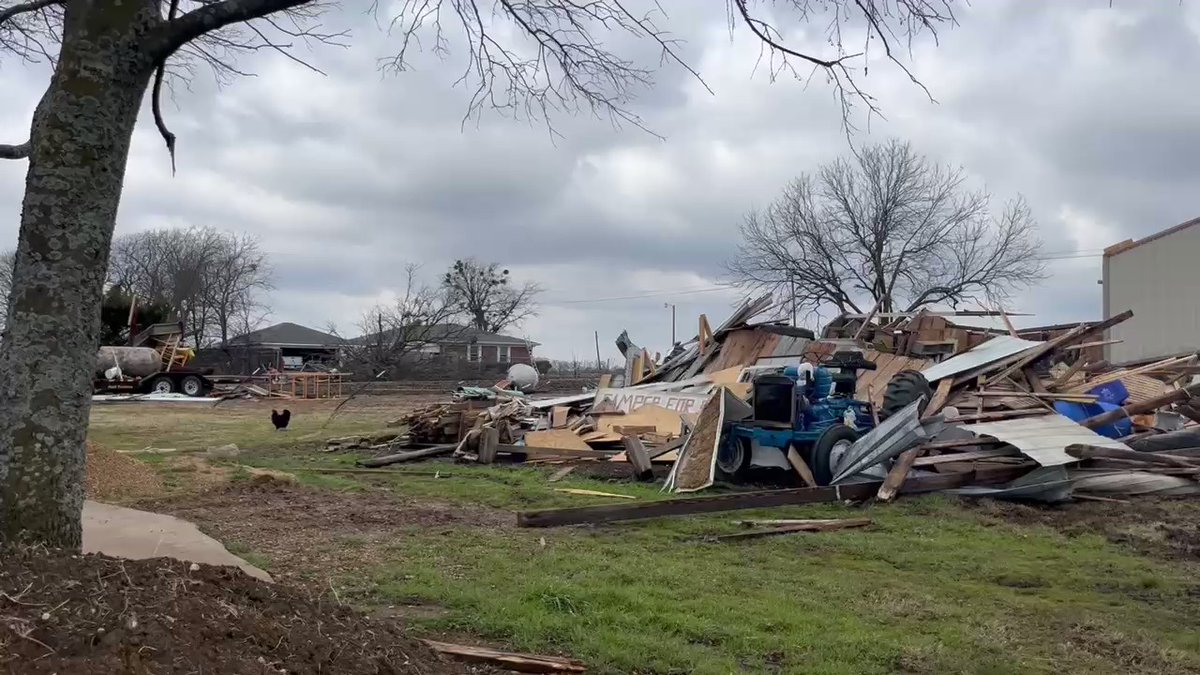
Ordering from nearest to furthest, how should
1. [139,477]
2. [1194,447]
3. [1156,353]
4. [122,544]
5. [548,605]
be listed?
[548,605] → [122,544] → [139,477] → [1194,447] → [1156,353]

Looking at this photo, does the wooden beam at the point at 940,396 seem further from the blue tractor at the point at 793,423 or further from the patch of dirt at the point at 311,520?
the patch of dirt at the point at 311,520

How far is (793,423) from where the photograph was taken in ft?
42.4

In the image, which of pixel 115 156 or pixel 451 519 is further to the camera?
pixel 451 519

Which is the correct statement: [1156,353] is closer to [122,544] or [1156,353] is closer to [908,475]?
[908,475]

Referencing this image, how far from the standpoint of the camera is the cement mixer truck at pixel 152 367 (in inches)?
1460

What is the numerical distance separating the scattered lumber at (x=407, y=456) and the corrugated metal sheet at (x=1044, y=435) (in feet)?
29.2

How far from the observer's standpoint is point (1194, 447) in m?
13.0

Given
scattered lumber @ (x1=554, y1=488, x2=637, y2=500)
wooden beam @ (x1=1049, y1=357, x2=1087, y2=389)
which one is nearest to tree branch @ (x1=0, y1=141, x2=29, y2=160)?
scattered lumber @ (x1=554, y1=488, x2=637, y2=500)

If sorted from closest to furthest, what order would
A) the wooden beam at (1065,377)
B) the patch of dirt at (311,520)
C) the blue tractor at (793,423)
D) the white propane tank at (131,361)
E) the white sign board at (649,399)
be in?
1. the patch of dirt at (311,520)
2. the blue tractor at (793,423)
3. the wooden beam at (1065,377)
4. the white sign board at (649,399)
5. the white propane tank at (131,361)

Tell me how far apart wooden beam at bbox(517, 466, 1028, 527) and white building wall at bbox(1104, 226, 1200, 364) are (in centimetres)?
1838

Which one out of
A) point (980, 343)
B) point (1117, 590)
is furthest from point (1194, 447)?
point (1117, 590)

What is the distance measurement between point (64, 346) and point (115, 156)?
0.80 meters

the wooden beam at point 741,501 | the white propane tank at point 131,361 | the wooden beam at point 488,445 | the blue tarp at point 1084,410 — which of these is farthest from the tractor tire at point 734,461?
the white propane tank at point 131,361

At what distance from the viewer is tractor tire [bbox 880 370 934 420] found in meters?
14.4
